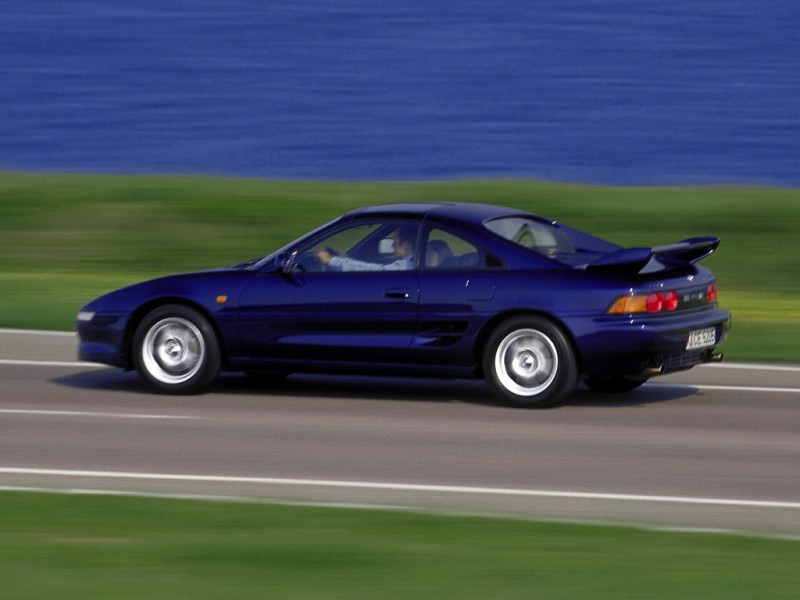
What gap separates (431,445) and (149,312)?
2.99 m

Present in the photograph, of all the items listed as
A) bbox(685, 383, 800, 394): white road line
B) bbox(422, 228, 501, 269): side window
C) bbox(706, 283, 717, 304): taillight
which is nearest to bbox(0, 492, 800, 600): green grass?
bbox(422, 228, 501, 269): side window

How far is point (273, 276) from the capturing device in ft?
34.7

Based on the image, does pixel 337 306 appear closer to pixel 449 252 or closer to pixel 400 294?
pixel 400 294

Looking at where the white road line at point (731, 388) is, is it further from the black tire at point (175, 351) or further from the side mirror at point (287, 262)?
the black tire at point (175, 351)

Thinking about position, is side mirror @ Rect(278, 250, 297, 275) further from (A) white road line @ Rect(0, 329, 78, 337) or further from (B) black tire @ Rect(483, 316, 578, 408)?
(A) white road line @ Rect(0, 329, 78, 337)

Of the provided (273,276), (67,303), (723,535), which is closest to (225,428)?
(273,276)

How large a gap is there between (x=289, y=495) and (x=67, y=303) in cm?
874

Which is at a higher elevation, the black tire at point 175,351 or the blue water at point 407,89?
the blue water at point 407,89

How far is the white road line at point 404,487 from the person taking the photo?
7064 mm

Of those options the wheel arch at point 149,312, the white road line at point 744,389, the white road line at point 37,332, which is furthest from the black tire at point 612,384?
the white road line at point 37,332

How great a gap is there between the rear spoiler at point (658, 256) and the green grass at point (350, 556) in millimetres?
3729

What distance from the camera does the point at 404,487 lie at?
292 inches

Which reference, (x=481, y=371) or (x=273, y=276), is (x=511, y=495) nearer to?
(x=481, y=371)

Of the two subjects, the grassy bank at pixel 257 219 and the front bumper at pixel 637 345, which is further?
the grassy bank at pixel 257 219
